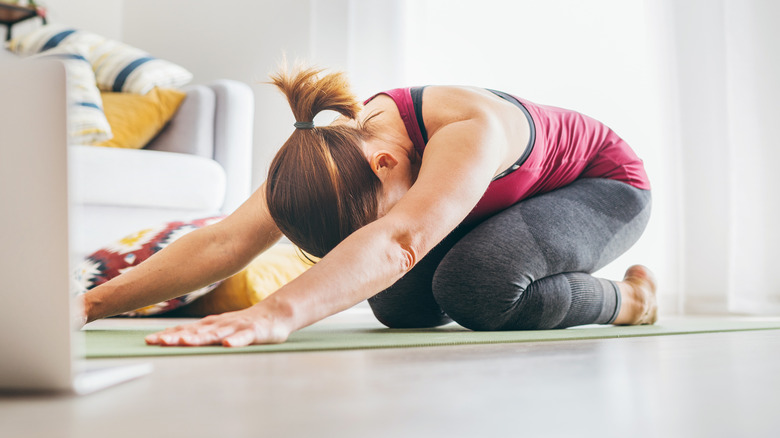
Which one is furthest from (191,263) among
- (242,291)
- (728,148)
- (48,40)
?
(48,40)

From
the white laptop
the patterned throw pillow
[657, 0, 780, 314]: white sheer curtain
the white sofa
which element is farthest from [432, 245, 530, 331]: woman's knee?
[657, 0, 780, 314]: white sheer curtain

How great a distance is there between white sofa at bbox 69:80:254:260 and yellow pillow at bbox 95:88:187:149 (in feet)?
0.19

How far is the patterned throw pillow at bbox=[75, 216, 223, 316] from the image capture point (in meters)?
1.72

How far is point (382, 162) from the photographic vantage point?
105cm

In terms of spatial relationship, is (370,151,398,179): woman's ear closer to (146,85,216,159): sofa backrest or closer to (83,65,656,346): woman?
(83,65,656,346): woman

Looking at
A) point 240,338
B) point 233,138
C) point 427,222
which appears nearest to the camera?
point 240,338

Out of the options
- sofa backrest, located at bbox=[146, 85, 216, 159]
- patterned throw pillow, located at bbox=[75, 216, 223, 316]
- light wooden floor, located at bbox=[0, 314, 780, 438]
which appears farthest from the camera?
sofa backrest, located at bbox=[146, 85, 216, 159]

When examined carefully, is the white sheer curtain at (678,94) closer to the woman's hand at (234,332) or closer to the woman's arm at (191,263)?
the woman's arm at (191,263)

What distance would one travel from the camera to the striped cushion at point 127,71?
2785 millimetres

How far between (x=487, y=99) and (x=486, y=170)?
0.26 m

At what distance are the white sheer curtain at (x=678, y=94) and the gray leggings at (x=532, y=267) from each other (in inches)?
43.4

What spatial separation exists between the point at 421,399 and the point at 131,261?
4.62 feet

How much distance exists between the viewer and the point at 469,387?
0.55 meters

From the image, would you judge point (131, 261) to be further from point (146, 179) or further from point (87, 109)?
point (87, 109)
